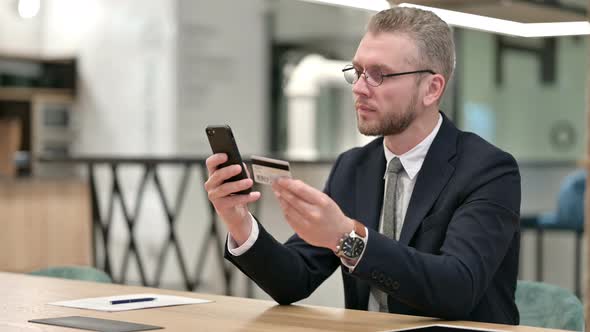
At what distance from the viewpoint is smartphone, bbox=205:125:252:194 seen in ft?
6.91

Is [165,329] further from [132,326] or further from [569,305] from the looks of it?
[569,305]

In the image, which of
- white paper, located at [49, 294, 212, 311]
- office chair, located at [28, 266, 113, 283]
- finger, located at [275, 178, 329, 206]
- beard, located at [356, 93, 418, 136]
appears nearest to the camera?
finger, located at [275, 178, 329, 206]

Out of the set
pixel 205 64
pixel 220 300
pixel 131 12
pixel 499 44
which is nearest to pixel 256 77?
pixel 205 64

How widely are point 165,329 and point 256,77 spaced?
7.97 m

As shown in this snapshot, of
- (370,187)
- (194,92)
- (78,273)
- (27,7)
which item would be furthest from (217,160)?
(27,7)

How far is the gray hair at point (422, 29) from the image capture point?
2412 millimetres

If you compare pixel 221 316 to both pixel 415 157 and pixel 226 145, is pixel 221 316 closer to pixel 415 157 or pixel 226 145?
pixel 226 145

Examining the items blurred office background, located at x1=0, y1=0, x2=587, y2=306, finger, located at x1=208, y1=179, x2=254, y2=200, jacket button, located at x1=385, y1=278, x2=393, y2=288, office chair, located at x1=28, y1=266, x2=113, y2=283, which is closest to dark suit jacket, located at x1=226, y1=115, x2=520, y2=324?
jacket button, located at x1=385, y1=278, x2=393, y2=288

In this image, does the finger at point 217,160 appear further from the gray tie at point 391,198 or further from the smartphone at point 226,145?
the gray tie at point 391,198

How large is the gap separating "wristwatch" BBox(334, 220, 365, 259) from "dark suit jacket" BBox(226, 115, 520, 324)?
0.02 metres

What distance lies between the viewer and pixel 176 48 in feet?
30.5

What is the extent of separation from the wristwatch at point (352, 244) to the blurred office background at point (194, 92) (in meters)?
6.45

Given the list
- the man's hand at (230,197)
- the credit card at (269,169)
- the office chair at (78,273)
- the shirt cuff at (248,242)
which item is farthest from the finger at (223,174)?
the office chair at (78,273)

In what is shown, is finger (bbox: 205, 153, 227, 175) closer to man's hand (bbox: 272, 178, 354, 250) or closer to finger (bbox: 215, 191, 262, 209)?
finger (bbox: 215, 191, 262, 209)
